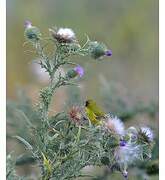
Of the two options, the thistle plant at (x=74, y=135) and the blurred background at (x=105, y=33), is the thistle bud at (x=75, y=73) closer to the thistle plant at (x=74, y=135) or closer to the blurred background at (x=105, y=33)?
the thistle plant at (x=74, y=135)

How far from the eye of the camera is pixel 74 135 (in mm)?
941

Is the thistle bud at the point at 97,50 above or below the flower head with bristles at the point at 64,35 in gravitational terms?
below

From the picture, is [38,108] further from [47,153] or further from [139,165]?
[139,165]

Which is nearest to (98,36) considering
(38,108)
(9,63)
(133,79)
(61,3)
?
(133,79)

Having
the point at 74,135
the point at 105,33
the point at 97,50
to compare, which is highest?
the point at 105,33

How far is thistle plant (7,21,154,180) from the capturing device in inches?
36.0

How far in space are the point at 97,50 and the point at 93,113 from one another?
0.09 m

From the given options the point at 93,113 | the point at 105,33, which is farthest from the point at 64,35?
the point at 105,33

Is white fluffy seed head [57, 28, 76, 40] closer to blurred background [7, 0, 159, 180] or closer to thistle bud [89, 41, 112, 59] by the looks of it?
thistle bud [89, 41, 112, 59]

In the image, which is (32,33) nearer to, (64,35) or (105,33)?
(64,35)

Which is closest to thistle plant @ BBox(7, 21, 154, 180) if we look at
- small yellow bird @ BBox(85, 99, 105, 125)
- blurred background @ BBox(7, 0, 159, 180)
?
small yellow bird @ BBox(85, 99, 105, 125)

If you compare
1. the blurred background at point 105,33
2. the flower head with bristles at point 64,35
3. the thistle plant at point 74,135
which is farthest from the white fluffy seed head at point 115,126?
the blurred background at point 105,33

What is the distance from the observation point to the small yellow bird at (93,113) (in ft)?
3.05

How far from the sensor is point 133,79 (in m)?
4.03
